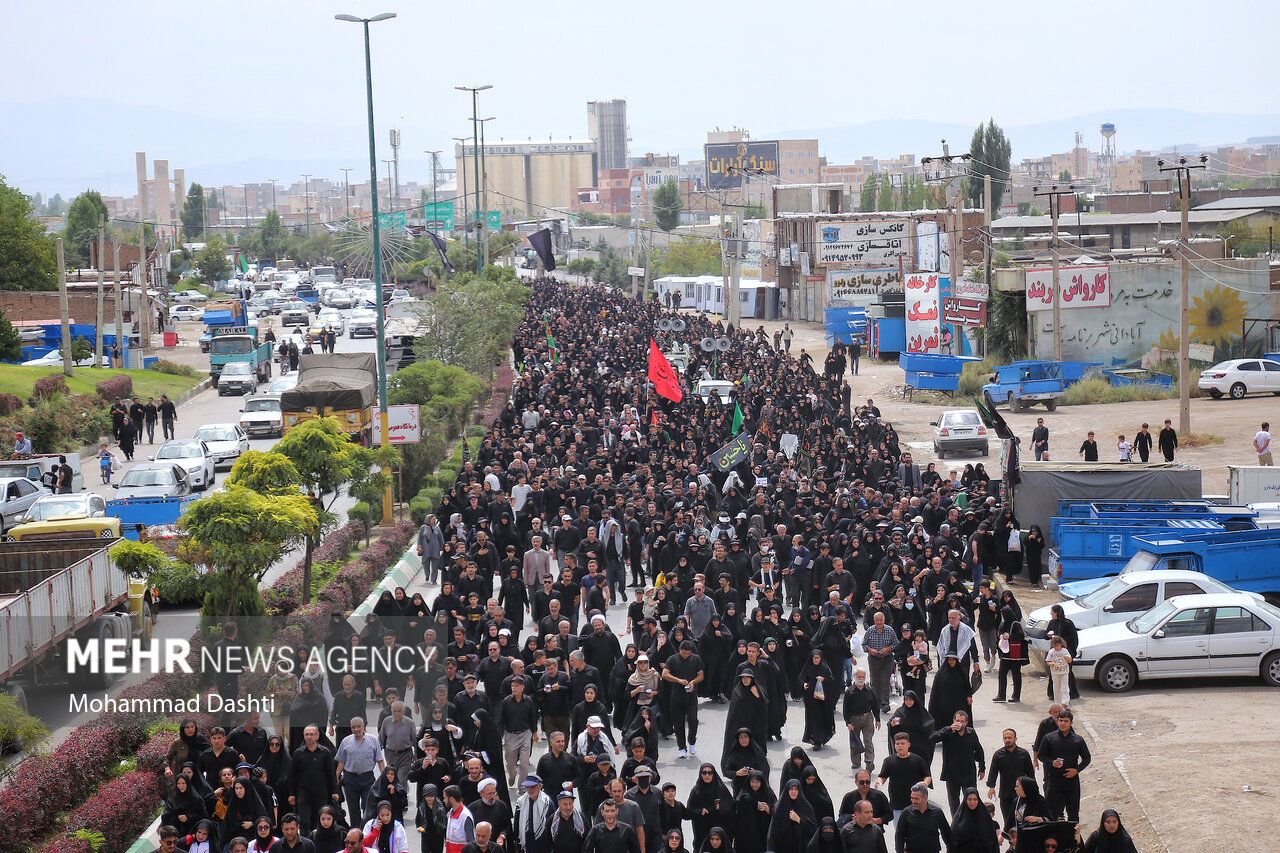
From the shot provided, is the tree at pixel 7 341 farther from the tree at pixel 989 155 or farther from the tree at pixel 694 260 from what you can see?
the tree at pixel 989 155

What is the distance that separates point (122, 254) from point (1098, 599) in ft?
243

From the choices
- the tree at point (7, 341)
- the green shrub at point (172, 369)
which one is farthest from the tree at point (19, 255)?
the tree at point (7, 341)

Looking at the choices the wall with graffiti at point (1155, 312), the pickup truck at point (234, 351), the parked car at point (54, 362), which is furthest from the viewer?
the pickup truck at point (234, 351)

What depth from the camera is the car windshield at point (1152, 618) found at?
48.9 feet

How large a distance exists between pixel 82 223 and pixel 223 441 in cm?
9649

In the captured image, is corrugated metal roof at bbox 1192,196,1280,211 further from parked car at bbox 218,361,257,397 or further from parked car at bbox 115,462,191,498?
parked car at bbox 115,462,191,498

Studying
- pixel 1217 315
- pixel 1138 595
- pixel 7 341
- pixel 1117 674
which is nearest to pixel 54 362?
pixel 7 341

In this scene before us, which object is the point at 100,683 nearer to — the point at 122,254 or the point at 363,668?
the point at 363,668

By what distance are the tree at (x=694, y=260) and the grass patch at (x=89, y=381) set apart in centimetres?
5549

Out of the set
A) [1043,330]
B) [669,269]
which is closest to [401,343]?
[1043,330]

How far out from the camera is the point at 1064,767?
1017 cm

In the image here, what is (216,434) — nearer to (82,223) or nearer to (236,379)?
(236,379)

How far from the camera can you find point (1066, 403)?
40344 mm

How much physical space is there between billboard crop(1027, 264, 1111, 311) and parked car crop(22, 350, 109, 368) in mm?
31562
